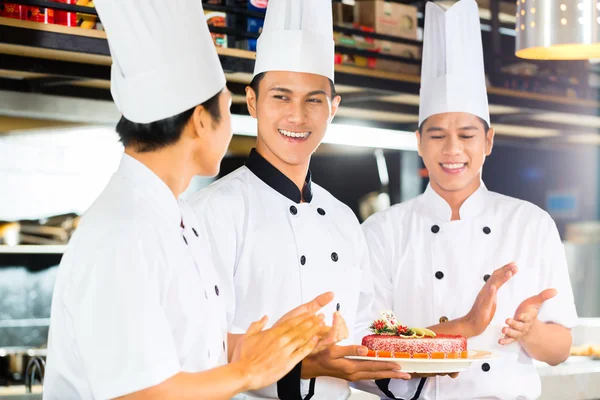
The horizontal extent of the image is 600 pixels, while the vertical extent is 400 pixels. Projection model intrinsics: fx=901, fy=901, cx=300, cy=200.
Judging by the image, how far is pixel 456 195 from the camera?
2855mm

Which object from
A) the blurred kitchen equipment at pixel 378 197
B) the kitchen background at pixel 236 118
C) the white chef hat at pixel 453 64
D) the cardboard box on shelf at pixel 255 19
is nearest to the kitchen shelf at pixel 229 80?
the kitchen background at pixel 236 118

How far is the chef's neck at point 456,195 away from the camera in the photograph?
2.85 m

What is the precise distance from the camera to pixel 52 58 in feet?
10.5

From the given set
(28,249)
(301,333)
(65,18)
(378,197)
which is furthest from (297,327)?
(378,197)

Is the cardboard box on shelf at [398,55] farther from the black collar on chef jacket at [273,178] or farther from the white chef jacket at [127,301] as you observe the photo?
the white chef jacket at [127,301]

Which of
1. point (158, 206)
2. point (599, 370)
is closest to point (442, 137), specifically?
point (158, 206)

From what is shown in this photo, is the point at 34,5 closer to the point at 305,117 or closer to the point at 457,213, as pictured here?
the point at 305,117

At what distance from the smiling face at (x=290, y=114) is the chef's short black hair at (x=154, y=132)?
680mm

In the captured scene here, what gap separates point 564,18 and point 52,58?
1.76 meters

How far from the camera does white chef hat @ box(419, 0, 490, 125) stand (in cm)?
281

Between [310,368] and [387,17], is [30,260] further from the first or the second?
[310,368]

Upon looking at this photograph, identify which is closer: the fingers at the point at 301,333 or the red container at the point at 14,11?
the fingers at the point at 301,333

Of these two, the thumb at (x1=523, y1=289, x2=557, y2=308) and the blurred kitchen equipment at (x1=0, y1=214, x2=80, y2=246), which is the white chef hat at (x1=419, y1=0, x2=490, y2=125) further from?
the blurred kitchen equipment at (x1=0, y1=214, x2=80, y2=246)

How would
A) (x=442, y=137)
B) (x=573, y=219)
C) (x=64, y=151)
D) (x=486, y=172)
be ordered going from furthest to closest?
(x=573, y=219), (x=486, y=172), (x=64, y=151), (x=442, y=137)
